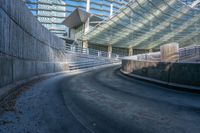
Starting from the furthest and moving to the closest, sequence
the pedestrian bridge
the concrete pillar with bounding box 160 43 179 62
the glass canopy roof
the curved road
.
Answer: the glass canopy roof
the concrete pillar with bounding box 160 43 179 62
the pedestrian bridge
the curved road

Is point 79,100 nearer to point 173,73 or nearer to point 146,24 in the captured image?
point 173,73

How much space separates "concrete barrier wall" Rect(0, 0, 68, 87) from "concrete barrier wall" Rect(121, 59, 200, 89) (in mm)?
7052

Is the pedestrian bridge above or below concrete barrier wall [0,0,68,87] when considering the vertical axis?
below

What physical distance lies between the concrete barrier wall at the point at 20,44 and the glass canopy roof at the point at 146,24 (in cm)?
2764

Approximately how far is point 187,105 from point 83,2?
3477 inches

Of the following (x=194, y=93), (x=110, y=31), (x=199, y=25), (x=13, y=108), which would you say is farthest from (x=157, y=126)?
(x=199, y=25)

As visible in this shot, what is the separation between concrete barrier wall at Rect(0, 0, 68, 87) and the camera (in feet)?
21.4

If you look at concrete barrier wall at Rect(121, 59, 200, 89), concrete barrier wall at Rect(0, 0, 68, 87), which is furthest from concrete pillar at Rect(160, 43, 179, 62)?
concrete barrier wall at Rect(0, 0, 68, 87)

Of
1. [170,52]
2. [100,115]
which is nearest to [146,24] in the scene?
[170,52]

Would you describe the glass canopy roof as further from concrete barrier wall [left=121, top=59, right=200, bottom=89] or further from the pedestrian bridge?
the pedestrian bridge

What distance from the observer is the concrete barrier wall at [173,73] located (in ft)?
26.0

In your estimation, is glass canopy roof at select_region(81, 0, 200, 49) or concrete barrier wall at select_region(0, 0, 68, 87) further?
glass canopy roof at select_region(81, 0, 200, 49)

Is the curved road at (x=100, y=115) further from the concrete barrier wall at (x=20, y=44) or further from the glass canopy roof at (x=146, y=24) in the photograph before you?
the glass canopy roof at (x=146, y=24)

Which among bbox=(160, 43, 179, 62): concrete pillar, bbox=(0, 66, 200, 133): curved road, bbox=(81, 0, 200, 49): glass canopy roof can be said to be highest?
bbox=(81, 0, 200, 49): glass canopy roof
